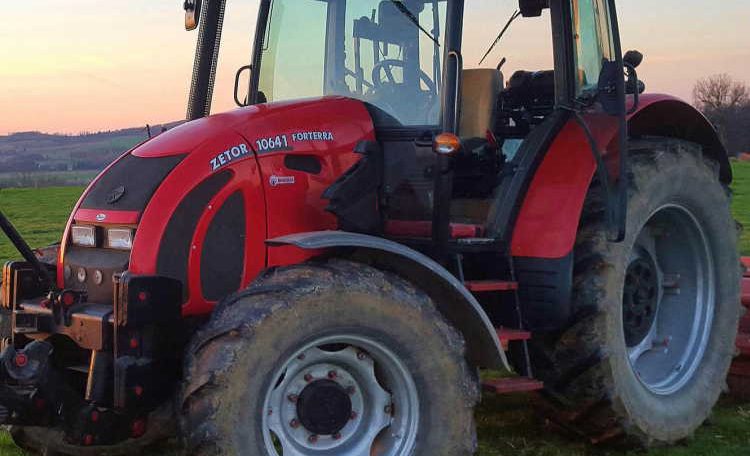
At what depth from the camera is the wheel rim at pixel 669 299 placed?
5.50 meters

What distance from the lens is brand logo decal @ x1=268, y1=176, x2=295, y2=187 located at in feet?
14.4

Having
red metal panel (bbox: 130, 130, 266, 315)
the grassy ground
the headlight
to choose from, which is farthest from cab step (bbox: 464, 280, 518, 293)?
the grassy ground

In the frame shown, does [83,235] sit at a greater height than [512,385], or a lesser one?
greater

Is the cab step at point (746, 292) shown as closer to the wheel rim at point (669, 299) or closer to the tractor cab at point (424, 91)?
the wheel rim at point (669, 299)

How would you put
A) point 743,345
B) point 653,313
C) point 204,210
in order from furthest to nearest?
point 743,345, point 653,313, point 204,210

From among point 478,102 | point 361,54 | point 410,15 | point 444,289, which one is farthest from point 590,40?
point 444,289

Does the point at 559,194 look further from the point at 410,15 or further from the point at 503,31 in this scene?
the point at 410,15

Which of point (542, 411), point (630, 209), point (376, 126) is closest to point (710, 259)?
point (630, 209)

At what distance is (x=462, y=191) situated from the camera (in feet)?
16.5

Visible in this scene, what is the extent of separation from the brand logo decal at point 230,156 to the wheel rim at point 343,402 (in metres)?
0.92

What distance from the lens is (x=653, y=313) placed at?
5.60m

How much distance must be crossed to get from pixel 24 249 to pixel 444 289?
1864 mm

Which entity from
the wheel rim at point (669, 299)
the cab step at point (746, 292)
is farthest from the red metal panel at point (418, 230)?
the cab step at point (746, 292)

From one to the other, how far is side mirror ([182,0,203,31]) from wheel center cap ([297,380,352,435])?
7.08 feet
